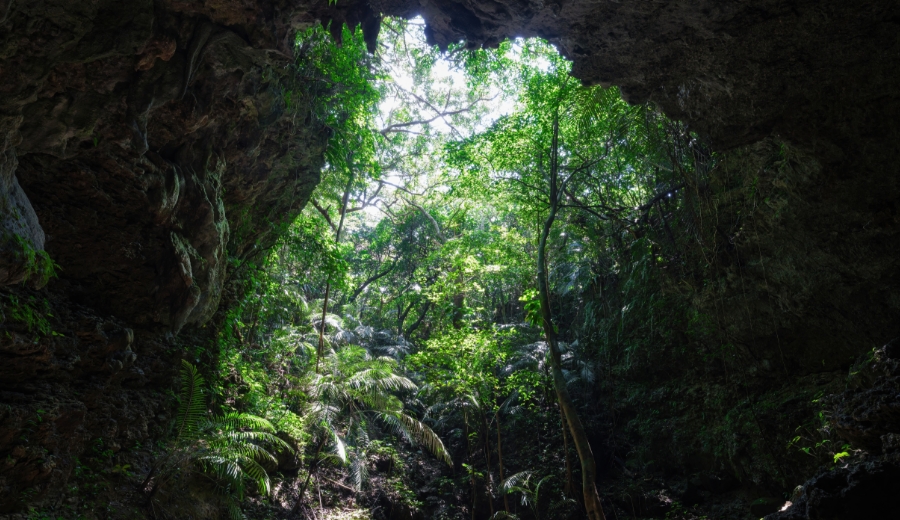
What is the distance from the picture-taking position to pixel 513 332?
12180 millimetres

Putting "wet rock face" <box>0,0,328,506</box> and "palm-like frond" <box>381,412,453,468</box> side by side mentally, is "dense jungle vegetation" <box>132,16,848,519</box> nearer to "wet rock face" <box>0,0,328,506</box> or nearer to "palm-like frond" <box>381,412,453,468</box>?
"palm-like frond" <box>381,412,453,468</box>

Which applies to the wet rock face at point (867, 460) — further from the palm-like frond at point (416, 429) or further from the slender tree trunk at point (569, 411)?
the palm-like frond at point (416, 429)

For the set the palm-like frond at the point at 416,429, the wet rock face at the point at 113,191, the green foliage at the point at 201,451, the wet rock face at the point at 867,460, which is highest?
the wet rock face at the point at 113,191

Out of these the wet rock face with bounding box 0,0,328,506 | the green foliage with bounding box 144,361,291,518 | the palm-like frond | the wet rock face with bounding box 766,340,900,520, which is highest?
the wet rock face with bounding box 0,0,328,506

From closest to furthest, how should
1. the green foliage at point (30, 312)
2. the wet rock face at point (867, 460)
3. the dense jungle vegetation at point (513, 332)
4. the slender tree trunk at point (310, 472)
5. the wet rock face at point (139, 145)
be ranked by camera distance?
the wet rock face at point (867, 460), the wet rock face at point (139, 145), the green foliage at point (30, 312), the dense jungle vegetation at point (513, 332), the slender tree trunk at point (310, 472)

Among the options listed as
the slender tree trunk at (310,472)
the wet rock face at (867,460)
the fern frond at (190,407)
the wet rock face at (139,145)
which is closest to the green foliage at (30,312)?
the wet rock face at (139,145)

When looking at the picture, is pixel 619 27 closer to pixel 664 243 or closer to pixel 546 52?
pixel 546 52

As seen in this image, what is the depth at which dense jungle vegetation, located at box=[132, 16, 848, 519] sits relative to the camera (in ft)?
25.9

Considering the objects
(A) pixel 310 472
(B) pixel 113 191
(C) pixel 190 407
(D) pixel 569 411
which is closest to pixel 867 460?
(D) pixel 569 411

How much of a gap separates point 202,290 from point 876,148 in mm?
8457

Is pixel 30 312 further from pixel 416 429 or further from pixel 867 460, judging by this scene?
pixel 416 429

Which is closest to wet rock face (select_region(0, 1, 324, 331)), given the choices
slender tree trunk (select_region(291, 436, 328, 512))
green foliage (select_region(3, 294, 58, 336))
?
green foliage (select_region(3, 294, 58, 336))

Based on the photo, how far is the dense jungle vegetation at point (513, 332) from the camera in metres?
7.88

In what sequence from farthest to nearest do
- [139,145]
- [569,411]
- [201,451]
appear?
[569,411] < [201,451] < [139,145]
